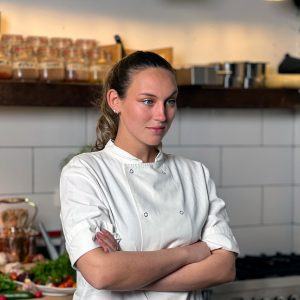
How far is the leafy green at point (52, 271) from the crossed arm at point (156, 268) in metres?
0.74

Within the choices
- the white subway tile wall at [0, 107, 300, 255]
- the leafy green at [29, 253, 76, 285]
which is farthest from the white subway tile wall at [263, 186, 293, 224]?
the leafy green at [29, 253, 76, 285]

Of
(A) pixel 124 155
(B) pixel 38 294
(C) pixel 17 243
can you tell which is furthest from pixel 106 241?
(C) pixel 17 243

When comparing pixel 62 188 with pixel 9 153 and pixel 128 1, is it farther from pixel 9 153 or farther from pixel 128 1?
pixel 128 1

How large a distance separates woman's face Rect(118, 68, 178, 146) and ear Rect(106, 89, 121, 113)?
29 millimetres

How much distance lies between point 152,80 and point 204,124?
145 cm

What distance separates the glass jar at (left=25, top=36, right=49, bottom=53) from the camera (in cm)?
262

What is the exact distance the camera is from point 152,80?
5.28ft

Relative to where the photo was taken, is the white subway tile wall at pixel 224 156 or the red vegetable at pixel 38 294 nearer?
the red vegetable at pixel 38 294

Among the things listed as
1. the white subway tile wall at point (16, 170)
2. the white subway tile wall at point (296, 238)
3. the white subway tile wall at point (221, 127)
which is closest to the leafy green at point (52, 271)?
the white subway tile wall at point (16, 170)

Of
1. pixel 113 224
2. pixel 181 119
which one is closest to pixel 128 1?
pixel 181 119

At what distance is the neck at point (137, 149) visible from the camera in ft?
5.41

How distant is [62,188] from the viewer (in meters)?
1.61

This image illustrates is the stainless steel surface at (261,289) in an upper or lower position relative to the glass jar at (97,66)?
lower

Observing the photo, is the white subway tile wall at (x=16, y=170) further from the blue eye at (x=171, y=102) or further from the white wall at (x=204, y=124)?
the blue eye at (x=171, y=102)
